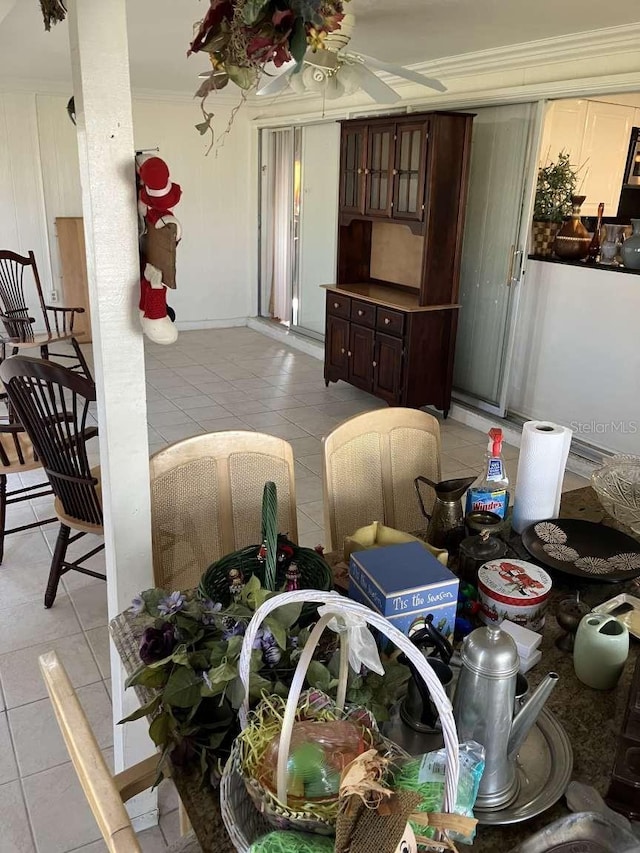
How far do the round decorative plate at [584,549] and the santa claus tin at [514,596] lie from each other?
15cm

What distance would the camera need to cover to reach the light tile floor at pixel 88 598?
1878mm

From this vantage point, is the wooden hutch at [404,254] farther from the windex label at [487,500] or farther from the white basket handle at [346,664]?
the white basket handle at [346,664]

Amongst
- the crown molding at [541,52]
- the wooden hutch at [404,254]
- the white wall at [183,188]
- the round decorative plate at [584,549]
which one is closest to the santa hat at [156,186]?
the round decorative plate at [584,549]

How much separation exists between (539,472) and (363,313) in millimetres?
3536

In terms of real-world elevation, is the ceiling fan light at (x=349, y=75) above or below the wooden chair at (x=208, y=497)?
above

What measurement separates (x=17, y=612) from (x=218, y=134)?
19.6 feet

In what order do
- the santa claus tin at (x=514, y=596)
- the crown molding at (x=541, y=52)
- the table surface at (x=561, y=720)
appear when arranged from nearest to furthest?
the table surface at (x=561, y=720), the santa claus tin at (x=514, y=596), the crown molding at (x=541, y=52)

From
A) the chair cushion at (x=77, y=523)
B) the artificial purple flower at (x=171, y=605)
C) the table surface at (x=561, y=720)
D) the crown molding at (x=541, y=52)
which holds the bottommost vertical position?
the chair cushion at (x=77, y=523)

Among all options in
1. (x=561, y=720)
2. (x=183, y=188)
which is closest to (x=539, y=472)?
(x=561, y=720)

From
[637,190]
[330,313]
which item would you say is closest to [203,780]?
[330,313]

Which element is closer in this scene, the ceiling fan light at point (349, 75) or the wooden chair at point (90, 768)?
the wooden chair at point (90, 768)

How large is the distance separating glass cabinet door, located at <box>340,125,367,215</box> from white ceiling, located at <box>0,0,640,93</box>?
55 cm

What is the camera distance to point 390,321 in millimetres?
4848

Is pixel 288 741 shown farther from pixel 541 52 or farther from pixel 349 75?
pixel 541 52
